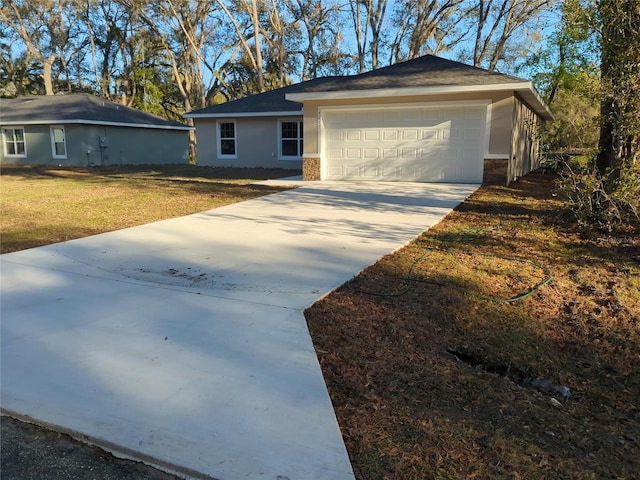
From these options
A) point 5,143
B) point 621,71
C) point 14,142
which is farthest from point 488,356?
point 5,143

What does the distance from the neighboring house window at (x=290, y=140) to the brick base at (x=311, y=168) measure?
552 centimetres

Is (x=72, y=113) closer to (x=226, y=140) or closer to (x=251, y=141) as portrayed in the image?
(x=226, y=140)

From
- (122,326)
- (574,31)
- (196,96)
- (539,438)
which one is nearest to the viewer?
(539,438)

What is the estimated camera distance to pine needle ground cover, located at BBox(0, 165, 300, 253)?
785 centimetres

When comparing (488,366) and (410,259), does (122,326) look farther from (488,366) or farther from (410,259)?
(410,259)

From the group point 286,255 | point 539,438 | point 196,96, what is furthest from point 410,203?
point 196,96

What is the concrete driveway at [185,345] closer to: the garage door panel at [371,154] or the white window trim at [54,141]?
the garage door panel at [371,154]

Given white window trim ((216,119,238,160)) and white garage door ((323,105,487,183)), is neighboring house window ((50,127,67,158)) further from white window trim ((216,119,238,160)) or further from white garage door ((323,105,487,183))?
white garage door ((323,105,487,183))

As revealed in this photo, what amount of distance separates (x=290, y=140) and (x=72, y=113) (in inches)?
460

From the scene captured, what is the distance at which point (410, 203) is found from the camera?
34.8 feet

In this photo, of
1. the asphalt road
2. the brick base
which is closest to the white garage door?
the brick base

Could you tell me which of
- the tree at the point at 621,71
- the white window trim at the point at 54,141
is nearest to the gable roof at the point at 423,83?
the tree at the point at 621,71

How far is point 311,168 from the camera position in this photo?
51.1 feet

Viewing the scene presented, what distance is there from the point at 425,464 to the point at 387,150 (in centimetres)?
1315
